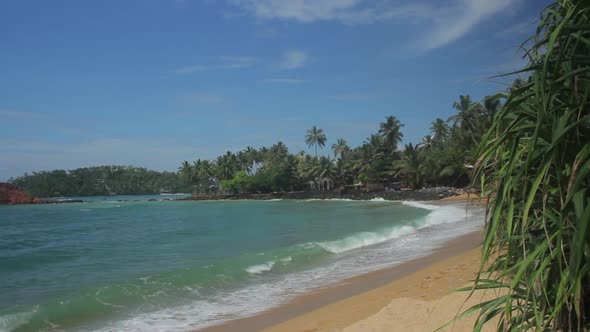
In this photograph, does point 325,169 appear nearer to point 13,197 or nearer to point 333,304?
point 333,304

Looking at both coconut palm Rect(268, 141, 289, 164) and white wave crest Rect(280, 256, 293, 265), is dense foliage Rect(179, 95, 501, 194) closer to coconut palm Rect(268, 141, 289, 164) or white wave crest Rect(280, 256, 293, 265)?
coconut palm Rect(268, 141, 289, 164)

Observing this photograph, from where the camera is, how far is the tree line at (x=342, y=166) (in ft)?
213

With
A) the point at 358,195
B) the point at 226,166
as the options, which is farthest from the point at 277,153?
the point at 358,195

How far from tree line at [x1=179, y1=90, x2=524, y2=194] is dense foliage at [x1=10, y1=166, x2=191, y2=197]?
63.9 m

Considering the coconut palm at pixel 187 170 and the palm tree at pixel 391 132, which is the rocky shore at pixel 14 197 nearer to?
the coconut palm at pixel 187 170

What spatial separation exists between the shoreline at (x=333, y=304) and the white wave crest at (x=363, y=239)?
5180mm

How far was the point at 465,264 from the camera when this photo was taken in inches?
411

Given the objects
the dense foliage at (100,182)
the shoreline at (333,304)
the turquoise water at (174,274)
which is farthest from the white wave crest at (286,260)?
the dense foliage at (100,182)

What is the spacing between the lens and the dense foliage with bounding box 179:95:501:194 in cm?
6525

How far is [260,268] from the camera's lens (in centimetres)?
1319

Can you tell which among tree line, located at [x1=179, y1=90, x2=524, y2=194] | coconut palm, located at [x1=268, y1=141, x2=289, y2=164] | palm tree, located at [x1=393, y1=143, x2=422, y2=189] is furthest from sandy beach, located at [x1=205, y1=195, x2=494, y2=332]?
coconut palm, located at [x1=268, y1=141, x2=289, y2=164]

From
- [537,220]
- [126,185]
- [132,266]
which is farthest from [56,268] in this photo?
[126,185]

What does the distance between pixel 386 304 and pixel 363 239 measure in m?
11.9

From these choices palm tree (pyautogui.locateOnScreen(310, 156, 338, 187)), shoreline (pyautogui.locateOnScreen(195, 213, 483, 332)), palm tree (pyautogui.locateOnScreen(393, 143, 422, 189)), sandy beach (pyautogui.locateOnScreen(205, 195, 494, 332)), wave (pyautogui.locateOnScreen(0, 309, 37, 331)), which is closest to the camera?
sandy beach (pyautogui.locateOnScreen(205, 195, 494, 332))
